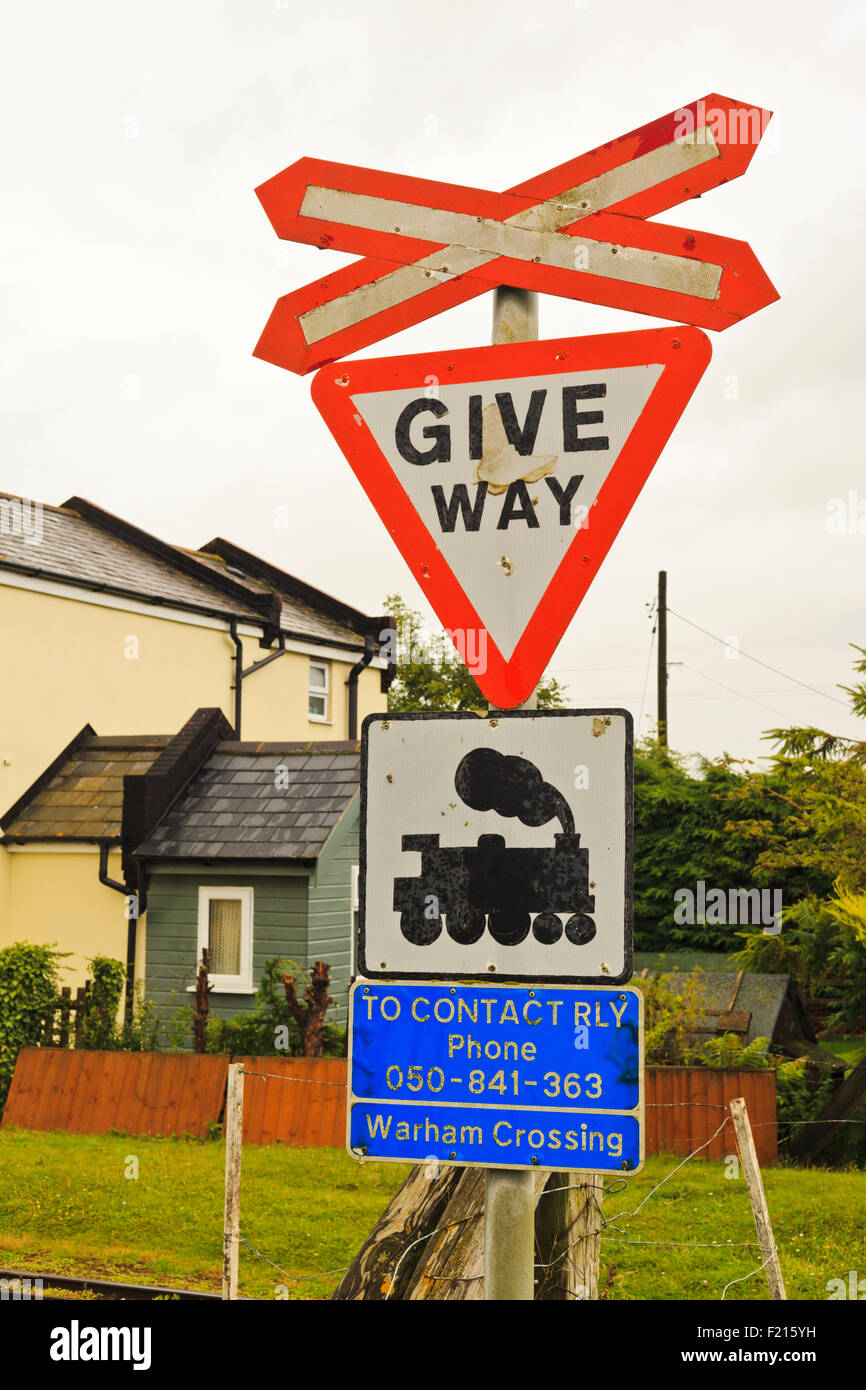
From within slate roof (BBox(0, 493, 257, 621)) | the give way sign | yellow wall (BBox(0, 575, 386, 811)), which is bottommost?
the give way sign

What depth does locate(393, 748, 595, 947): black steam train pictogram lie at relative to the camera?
6.99ft

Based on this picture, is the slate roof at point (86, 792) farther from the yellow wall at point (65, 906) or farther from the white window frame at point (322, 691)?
the white window frame at point (322, 691)

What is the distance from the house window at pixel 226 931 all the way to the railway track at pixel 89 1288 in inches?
344

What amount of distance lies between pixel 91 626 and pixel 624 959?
2037cm

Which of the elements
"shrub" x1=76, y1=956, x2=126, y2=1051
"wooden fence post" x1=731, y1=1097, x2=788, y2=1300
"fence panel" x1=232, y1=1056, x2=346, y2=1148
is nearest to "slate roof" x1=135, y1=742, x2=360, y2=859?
"shrub" x1=76, y1=956, x2=126, y2=1051

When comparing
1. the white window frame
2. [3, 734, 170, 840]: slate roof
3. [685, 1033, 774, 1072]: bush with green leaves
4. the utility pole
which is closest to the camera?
[685, 1033, 774, 1072]: bush with green leaves

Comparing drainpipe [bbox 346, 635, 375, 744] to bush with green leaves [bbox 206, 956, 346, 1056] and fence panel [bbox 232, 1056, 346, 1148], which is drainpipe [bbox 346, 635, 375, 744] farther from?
fence panel [bbox 232, 1056, 346, 1148]

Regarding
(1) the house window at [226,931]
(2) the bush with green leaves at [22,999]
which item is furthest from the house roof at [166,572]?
(2) the bush with green leaves at [22,999]

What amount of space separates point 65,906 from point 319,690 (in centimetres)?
1112

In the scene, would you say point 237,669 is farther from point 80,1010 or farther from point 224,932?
point 80,1010

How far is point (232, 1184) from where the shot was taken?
649 cm

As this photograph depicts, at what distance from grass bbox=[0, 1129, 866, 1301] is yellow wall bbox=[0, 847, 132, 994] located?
5.83 meters

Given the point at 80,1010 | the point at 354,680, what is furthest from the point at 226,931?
the point at 354,680

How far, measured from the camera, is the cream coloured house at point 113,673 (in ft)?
60.2
